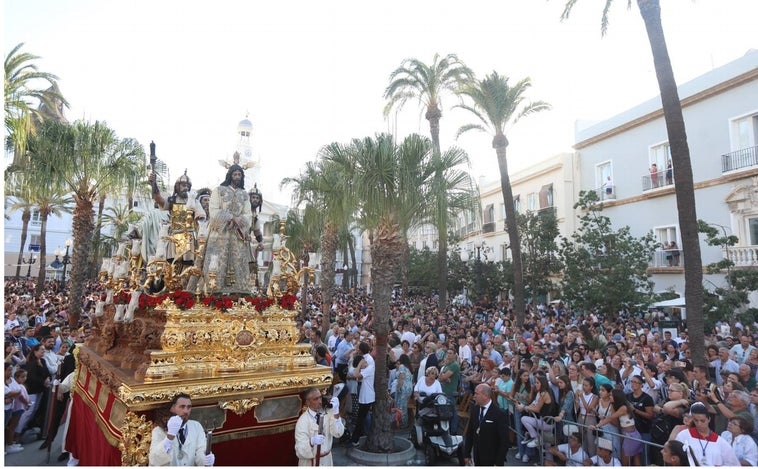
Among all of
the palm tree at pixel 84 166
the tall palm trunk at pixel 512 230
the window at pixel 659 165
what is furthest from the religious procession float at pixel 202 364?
the window at pixel 659 165

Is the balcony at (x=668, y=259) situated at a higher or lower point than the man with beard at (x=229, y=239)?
higher

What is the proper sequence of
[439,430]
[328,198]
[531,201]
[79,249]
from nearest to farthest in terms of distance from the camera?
1. [439,430]
2. [328,198]
3. [79,249]
4. [531,201]

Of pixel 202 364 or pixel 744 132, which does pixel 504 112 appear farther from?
pixel 202 364

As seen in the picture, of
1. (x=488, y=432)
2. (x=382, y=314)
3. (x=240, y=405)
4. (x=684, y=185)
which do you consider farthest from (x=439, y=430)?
(x=684, y=185)

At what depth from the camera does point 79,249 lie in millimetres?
16516

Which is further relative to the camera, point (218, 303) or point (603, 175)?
point (603, 175)

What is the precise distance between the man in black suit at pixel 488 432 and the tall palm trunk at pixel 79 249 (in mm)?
14986

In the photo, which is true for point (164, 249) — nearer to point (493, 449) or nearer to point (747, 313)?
point (493, 449)

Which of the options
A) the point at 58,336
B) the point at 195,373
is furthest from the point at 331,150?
Result: the point at 58,336

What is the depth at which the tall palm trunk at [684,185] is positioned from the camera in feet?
32.9

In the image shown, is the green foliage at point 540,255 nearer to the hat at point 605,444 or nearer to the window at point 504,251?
the window at point 504,251

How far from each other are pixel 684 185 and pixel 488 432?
25.3ft

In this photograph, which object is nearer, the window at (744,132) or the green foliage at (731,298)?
the green foliage at (731,298)

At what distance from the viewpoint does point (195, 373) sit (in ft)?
16.7
